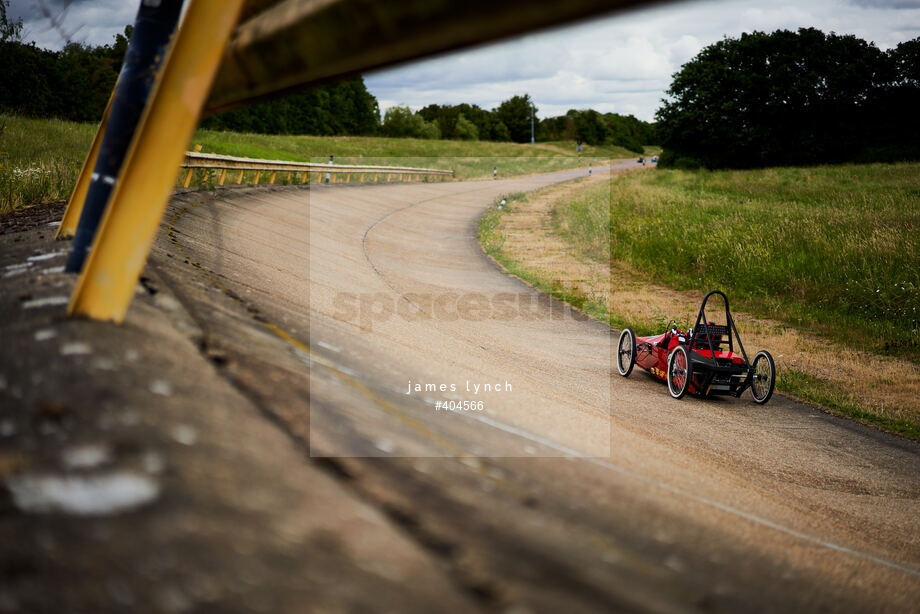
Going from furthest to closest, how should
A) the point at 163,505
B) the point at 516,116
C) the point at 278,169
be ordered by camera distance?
1. the point at 516,116
2. the point at 278,169
3. the point at 163,505

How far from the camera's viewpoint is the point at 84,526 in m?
1.21

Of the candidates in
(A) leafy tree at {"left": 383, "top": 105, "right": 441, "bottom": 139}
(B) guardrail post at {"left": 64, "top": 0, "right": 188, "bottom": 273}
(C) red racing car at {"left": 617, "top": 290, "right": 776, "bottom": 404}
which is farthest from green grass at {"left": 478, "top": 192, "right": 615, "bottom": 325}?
(A) leafy tree at {"left": 383, "top": 105, "right": 441, "bottom": 139}

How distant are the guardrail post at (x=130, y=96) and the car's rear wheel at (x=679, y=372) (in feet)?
26.6

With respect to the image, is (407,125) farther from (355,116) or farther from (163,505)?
(163,505)

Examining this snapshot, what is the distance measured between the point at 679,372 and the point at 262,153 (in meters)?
42.8

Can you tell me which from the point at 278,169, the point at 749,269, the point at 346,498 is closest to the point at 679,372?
the point at 346,498

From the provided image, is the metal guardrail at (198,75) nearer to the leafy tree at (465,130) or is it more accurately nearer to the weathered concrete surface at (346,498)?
the weathered concrete surface at (346,498)

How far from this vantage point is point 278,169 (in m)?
24.3

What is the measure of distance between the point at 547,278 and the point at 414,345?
44.1 feet

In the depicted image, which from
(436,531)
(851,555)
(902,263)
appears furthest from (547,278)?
(436,531)

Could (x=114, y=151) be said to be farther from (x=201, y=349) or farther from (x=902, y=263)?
(x=902, y=263)

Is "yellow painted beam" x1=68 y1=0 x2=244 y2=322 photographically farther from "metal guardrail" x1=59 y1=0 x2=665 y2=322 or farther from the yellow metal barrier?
the yellow metal barrier

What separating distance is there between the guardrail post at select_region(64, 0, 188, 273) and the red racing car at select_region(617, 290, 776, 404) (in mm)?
7976

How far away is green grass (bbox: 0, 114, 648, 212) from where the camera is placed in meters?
10.4
